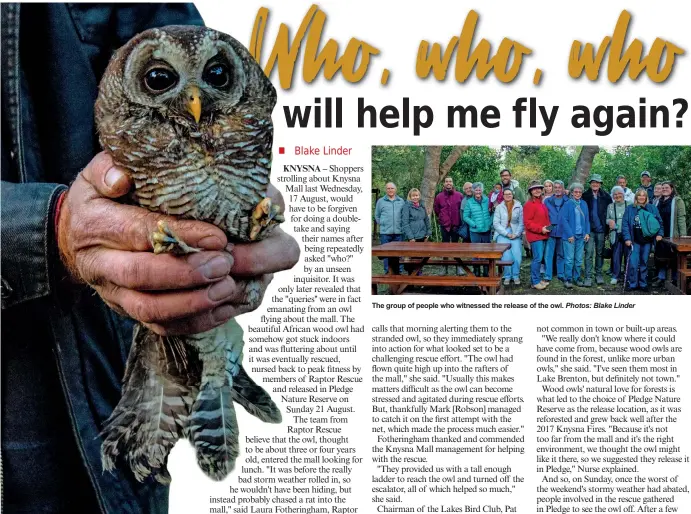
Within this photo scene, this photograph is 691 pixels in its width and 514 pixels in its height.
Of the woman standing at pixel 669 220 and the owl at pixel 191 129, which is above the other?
the owl at pixel 191 129

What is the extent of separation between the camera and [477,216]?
194 cm

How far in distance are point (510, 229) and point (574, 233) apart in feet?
0.64

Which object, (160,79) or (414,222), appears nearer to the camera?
(160,79)

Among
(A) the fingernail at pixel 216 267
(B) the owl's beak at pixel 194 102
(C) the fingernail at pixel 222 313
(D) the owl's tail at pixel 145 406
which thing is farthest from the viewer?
(D) the owl's tail at pixel 145 406

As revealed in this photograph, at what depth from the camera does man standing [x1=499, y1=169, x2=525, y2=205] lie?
1899 millimetres

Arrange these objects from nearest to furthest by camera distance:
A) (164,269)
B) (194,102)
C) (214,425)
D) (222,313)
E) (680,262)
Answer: (194,102)
(164,269)
(222,313)
(214,425)
(680,262)

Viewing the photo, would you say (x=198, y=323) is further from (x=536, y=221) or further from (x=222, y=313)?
(x=536, y=221)

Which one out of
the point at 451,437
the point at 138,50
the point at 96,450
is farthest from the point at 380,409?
the point at 138,50

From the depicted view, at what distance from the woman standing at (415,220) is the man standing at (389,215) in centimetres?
2

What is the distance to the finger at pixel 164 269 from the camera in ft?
4.54

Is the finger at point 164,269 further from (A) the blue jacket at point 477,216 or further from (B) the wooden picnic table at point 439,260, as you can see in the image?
(A) the blue jacket at point 477,216

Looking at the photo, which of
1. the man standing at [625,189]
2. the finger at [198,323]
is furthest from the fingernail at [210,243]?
the man standing at [625,189]

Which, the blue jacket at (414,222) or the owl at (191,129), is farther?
the blue jacket at (414,222)

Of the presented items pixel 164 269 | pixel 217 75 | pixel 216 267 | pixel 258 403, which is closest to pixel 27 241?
pixel 164 269
